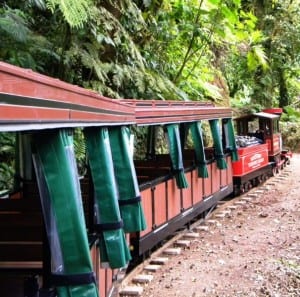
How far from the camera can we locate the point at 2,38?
6266mm

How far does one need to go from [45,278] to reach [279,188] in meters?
12.3

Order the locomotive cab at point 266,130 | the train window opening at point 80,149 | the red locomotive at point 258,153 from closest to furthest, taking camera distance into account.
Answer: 1. the train window opening at point 80,149
2. the red locomotive at point 258,153
3. the locomotive cab at point 266,130

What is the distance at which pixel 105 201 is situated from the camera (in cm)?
385

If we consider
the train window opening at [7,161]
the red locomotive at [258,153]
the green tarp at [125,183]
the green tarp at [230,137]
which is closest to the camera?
the green tarp at [125,183]

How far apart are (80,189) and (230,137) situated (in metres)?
8.85

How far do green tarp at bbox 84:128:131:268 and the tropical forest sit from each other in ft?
6.55

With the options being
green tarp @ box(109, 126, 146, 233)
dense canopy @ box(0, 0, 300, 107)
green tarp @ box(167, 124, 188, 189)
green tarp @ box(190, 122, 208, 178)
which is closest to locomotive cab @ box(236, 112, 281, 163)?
dense canopy @ box(0, 0, 300, 107)

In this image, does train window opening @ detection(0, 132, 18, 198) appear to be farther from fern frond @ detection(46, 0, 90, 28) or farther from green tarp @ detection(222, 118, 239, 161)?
green tarp @ detection(222, 118, 239, 161)

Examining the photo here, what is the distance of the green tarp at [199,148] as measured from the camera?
8.78 m

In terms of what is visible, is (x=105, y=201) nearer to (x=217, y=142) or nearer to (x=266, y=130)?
(x=217, y=142)

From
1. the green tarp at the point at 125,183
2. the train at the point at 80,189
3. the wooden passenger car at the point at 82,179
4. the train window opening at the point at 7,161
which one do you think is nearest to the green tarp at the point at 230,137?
the wooden passenger car at the point at 82,179

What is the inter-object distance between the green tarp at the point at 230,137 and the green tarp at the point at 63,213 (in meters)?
8.95

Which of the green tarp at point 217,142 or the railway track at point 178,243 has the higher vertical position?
the green tarp at point 217,142

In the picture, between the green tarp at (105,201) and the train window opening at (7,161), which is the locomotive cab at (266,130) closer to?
the train window opening at (7,161)
